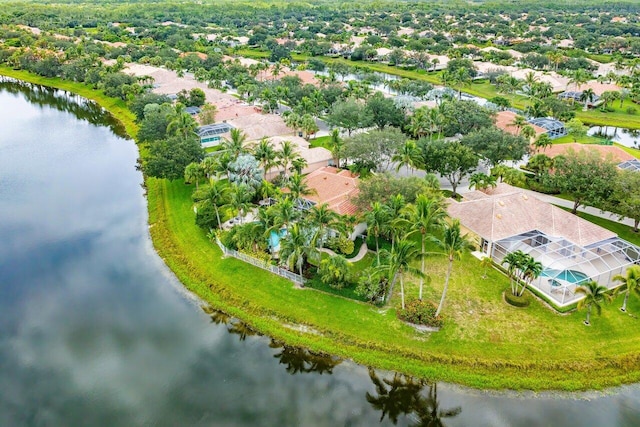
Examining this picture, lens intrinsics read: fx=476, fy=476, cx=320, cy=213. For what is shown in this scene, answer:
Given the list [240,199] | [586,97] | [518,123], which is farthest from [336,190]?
[586,97]

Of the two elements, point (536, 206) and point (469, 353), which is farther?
point (536, 206)

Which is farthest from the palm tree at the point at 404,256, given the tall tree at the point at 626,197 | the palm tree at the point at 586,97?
the palm tree at the point at 586,97

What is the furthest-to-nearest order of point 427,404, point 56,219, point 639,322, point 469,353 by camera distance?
point 56,219 < point 639,322 < point 469,353 < point 427,404

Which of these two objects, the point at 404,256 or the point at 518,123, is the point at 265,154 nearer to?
the point at 404,256

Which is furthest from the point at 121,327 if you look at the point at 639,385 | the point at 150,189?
the point at 639,385

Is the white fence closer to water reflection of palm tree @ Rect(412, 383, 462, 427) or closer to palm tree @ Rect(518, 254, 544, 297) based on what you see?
water reflection of palm tree @ Rect(412, 383, 462, 427)

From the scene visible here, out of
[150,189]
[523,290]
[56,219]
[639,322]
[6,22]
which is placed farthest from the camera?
[6,22]

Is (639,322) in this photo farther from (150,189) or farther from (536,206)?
(150,189)
